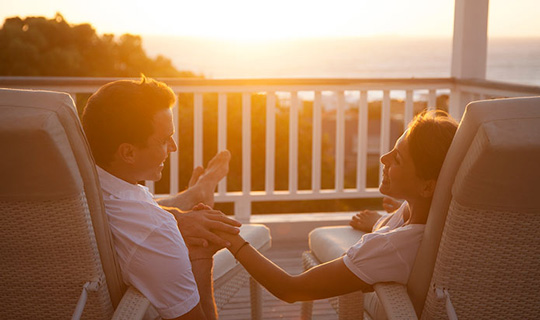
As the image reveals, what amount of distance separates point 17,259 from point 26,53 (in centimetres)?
2115

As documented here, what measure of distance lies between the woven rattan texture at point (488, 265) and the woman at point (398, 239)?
129mm

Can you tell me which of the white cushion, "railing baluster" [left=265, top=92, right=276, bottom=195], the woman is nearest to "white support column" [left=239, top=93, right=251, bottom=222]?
"railing baluster" [left=265, top=92, right=276, bottom=195]

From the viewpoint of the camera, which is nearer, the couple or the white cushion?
the couple

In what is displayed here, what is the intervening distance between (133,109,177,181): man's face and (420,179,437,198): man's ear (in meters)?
0.65

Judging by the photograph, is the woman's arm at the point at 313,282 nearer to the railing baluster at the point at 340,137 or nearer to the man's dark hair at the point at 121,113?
the man's dark hair at the point at 121,113

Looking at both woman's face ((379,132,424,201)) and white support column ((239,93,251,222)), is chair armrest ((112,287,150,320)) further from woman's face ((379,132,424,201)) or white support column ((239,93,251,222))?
white support column ((239,93,251,222))

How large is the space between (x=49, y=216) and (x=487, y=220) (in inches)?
37.3

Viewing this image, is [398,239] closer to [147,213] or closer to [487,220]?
[487,220]

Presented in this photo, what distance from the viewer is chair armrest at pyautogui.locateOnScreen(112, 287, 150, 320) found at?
1461 mm

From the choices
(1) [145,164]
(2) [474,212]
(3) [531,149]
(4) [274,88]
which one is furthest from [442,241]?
(4) [274,88]

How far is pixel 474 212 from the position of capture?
1341 millimetres

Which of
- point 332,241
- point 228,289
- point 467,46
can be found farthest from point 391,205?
point 467,46

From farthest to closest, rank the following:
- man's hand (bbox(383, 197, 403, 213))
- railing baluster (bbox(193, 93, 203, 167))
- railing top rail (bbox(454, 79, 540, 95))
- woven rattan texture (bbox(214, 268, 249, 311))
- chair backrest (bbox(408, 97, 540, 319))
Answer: railing baluster (bbox(193, 93, 203, 167))
railing top rail (bbox(454, 79, 540, 95))
man's hand (bbox(383, 197, 403, 213))
woven rattan texture (bbox(214, 268, 249, 311))
chair backrest (bbox(408, 97, 540, 319))

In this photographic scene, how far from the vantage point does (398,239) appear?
5.11 feet
